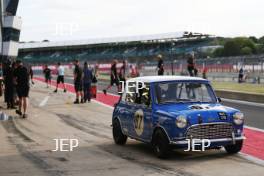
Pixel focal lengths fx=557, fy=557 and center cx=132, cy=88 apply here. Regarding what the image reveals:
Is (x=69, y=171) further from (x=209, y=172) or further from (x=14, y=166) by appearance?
(x=209, y=172)

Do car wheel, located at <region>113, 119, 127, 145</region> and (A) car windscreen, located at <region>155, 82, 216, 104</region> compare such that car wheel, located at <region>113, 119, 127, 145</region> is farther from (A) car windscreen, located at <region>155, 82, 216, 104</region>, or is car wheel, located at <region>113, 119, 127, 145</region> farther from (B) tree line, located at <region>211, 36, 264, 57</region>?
(B) tree line, located at <region>211, 36, 264, 57</region>

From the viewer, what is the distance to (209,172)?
8.33m

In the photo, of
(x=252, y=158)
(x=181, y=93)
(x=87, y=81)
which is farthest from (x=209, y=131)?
(x=87, y=81)

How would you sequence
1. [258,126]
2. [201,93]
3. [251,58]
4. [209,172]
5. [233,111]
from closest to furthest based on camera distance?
1. [209,172]
2. [233,111]
3. [201,93]
4. [258,126]
5. [251,58]

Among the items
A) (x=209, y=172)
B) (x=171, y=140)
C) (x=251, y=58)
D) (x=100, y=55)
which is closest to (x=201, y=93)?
(x=171, y=140)

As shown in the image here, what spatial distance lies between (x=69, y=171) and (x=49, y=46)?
12187cm

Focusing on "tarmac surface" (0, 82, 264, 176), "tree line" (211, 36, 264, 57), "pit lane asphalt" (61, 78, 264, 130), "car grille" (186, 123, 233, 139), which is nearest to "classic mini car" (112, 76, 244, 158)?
A: "car grille" (186, 123, 233, 139)

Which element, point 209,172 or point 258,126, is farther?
point 258,126

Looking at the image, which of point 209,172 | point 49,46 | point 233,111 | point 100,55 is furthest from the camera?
point 49,46

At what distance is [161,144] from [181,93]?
48.4 inches

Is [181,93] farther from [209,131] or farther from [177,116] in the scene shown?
[209,131]

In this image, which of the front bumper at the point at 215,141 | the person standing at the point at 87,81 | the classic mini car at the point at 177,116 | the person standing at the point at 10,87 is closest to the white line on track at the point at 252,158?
the classic mini car at the point at 177,116

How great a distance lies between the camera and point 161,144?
31.2 ft

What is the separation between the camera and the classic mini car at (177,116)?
30.4 feet
